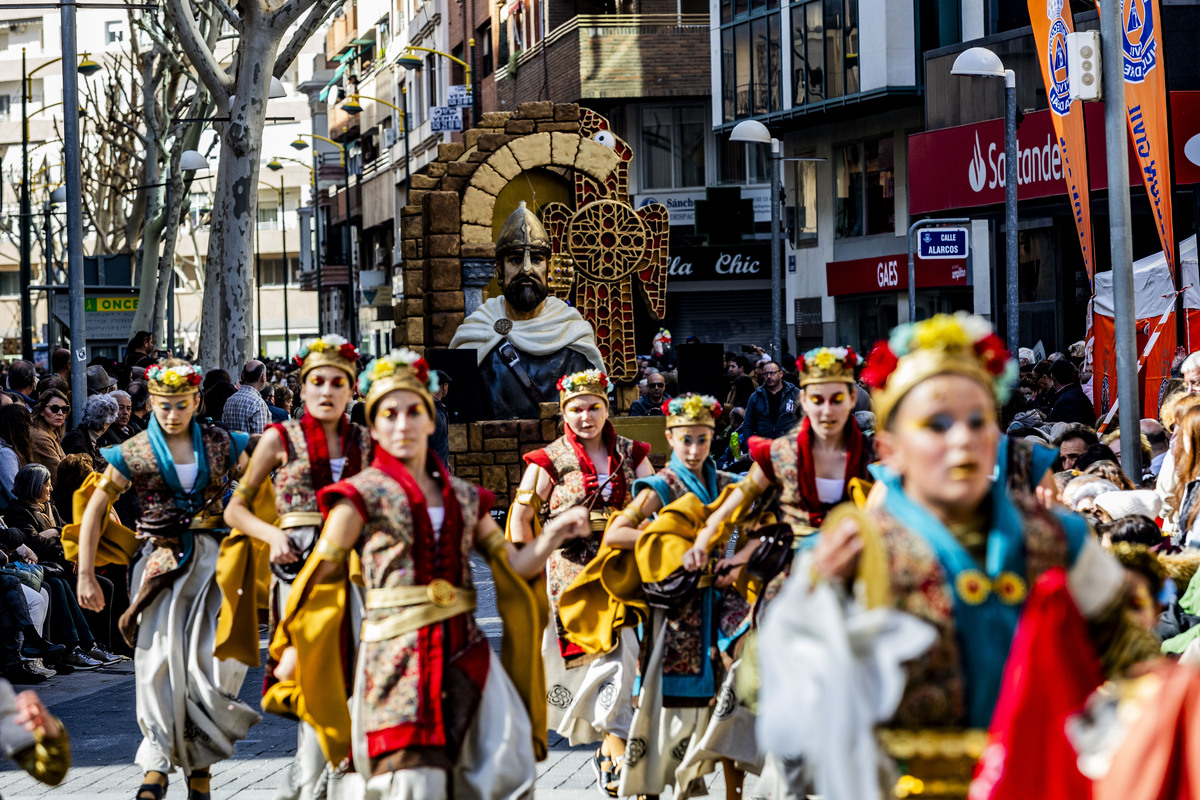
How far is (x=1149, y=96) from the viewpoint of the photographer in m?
13.1

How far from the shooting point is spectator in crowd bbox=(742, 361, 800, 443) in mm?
15586

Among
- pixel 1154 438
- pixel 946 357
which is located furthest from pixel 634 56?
pixel 946 357

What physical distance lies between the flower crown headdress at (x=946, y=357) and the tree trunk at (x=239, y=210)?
17.0 m

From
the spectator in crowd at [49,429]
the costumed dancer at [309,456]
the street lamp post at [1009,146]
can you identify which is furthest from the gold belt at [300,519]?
the street lamp post at [1009,146]

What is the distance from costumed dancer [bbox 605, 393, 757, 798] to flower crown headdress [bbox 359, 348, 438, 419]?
1763mm

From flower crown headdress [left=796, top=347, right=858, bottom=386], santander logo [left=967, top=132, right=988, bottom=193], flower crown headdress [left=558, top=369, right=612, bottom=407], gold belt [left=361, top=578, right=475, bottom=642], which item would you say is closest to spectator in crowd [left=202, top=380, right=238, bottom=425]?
flower crown headdress [left=558, top=369, right=612, bottom=407]

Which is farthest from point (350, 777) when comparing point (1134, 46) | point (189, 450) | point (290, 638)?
point (1134, 46)

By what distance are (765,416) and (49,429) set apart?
6418 mm

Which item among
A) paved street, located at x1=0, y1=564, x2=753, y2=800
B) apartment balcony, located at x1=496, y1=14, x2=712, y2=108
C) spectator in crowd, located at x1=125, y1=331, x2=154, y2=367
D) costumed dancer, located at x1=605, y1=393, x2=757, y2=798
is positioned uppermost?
apartment balcony, located at x1=496, y1=14, x2=712, y2=108

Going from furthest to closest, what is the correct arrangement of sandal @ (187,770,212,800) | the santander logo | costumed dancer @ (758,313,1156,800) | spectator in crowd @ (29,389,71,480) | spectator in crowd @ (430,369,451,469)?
the santander logo → spectator in crowd @ (430,369,451,469) → spectator in crowd @ (29,389,71,480) → sandal @ (187,770,212,800) → costumed dancer @ (758,313,1156,800)

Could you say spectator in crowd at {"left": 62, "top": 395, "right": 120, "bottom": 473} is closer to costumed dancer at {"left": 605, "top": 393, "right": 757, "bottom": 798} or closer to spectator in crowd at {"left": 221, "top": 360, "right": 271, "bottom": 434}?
spectator in crowd at {"left": 221, "top": 360, "right": 271, "bottom": 434}

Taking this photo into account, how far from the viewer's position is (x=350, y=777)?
18.6ft

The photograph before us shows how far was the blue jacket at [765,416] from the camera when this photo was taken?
613 inches

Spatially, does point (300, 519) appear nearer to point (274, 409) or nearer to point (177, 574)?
point (177, 574)
